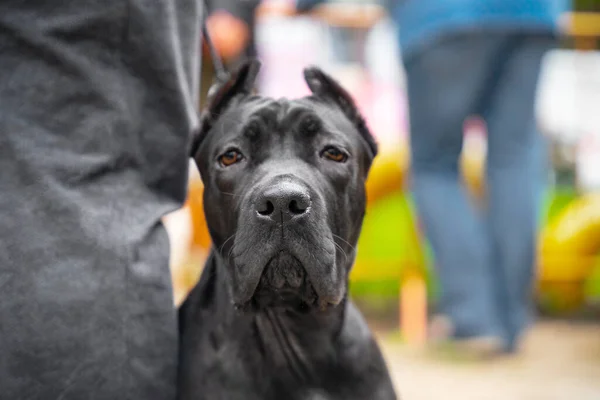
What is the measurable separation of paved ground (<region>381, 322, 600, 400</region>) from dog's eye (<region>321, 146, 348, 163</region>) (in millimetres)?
1639

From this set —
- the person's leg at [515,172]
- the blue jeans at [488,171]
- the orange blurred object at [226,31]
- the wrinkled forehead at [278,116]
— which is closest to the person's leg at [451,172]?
the blue jeans at [488,171]

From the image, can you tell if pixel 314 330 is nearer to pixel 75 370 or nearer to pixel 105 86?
pixel 75 370

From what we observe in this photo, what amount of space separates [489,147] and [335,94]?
2.09m

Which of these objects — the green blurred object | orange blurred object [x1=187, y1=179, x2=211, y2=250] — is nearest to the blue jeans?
the green blurred object

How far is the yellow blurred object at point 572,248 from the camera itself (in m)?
4.74

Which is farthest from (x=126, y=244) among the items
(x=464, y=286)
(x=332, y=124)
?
(x=464, y=286)

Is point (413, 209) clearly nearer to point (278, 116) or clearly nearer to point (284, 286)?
point (278, 116)

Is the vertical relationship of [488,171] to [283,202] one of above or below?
below

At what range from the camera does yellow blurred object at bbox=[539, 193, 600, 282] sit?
15.5ft

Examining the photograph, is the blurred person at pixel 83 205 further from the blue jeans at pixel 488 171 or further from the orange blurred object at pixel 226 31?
the blue jeans at pixel 488 171

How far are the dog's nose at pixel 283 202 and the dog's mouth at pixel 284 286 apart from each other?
0.09 m

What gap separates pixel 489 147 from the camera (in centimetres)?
369

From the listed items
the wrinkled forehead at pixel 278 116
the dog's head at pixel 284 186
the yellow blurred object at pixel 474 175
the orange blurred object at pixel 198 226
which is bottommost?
the orange blurred object at pixel 198 226

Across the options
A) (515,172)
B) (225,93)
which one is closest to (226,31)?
(515,172)
